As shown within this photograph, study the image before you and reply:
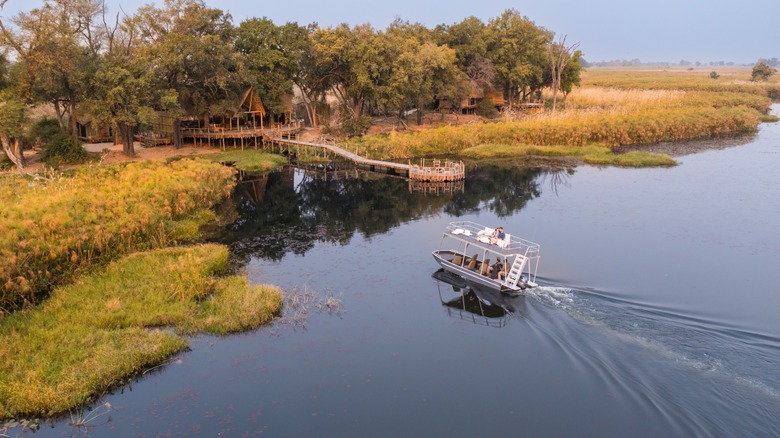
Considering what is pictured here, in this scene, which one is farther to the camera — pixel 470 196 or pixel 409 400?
pixel 470 196

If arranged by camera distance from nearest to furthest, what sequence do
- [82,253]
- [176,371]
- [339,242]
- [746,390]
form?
[746,390], [176,371], [82,253], [339,242]

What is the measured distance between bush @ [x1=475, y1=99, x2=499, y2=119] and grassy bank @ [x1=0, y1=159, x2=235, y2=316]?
53.9 metres

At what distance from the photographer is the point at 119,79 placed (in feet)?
164

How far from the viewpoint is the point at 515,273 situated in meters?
27.1

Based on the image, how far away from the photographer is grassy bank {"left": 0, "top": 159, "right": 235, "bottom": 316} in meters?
A: 25.3

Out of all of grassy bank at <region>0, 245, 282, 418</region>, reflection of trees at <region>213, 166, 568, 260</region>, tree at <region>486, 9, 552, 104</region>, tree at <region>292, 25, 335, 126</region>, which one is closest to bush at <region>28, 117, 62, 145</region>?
reflection of trees at <region>213, 166, 568, 260</region>

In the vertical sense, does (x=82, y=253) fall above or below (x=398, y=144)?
below

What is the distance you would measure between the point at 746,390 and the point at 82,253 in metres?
28.5

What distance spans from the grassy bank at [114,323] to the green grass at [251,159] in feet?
90.5

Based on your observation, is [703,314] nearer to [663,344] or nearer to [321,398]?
[663,344]

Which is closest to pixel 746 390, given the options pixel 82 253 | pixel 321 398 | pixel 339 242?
pixel 321 398

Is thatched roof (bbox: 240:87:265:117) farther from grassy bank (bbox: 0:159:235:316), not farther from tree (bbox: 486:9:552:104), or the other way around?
tree (bbox: 486:9:552:104)

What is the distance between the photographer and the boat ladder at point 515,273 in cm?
2669

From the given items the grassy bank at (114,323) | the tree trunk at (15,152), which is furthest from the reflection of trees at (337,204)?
the tree trunk at (15,152)
